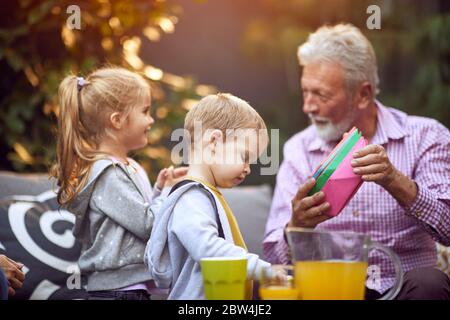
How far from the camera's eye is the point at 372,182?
217cm

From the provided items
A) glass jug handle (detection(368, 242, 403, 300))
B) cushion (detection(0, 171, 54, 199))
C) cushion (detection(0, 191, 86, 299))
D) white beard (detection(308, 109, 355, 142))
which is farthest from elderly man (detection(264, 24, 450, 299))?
cushion (detection(0, 171, 54, 199))

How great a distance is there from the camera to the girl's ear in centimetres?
194

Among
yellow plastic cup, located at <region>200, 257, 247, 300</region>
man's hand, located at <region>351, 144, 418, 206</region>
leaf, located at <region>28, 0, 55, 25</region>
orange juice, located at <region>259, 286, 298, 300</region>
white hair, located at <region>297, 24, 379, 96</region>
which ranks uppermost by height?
leaf, located at <region>28, 0, 55, 25</region>

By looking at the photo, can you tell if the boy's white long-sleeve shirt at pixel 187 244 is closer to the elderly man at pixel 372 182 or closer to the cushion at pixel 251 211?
the elderly man at pixel 372 182

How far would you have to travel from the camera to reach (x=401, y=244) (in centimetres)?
221

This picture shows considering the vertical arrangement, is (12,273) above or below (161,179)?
below

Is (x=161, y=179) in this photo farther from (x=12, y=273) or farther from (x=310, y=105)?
(x=310, y=105)

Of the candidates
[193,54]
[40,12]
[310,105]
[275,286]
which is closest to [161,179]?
[310,105]

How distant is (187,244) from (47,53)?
1.86 m

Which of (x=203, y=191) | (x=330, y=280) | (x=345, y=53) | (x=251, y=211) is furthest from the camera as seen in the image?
(x=251, y=211)

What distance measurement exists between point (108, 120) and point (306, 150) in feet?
2.63

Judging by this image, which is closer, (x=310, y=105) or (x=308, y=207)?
(x=308, y=207)

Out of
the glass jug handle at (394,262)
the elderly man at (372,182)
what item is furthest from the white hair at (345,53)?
the glass jug handle at (394,262)

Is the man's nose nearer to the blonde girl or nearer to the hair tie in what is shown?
the blonde girl
